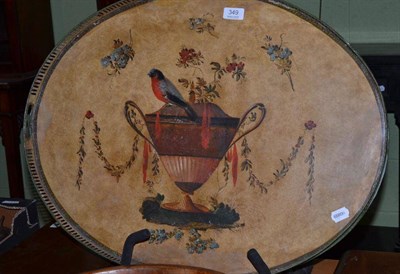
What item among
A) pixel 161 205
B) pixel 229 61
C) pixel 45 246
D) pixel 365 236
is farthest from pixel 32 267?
pixel 365 236

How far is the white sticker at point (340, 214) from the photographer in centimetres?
122

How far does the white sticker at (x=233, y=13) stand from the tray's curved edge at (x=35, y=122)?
0.54 feet

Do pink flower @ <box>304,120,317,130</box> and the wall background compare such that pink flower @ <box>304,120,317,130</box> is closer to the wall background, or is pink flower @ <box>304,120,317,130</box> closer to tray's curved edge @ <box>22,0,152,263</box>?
tray's curved edge @ <box>22,0,152,263</box>

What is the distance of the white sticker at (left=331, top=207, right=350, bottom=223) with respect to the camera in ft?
4.01

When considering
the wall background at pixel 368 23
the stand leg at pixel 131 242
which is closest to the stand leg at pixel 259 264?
the stand leg at pixel 131 242

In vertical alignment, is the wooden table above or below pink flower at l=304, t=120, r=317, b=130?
below

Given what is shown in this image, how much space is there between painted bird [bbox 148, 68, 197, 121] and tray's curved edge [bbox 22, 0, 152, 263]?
149 mm

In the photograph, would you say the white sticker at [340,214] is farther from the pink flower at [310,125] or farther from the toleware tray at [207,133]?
the pink flower at [310,125]

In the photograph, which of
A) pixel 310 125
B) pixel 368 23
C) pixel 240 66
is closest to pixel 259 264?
pixel 310 125

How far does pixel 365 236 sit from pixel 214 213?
1.76m

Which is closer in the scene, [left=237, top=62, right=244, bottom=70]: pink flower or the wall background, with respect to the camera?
[left=237, top=62, right=244, bottom=70]: pink flower

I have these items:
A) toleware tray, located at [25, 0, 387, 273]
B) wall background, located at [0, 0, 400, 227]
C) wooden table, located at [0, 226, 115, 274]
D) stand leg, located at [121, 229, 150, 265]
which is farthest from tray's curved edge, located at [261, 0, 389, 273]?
wall background, located at [0, 0, 400, 227]

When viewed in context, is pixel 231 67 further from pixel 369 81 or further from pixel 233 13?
pixel 369 81

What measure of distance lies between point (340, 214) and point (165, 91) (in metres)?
0.43
